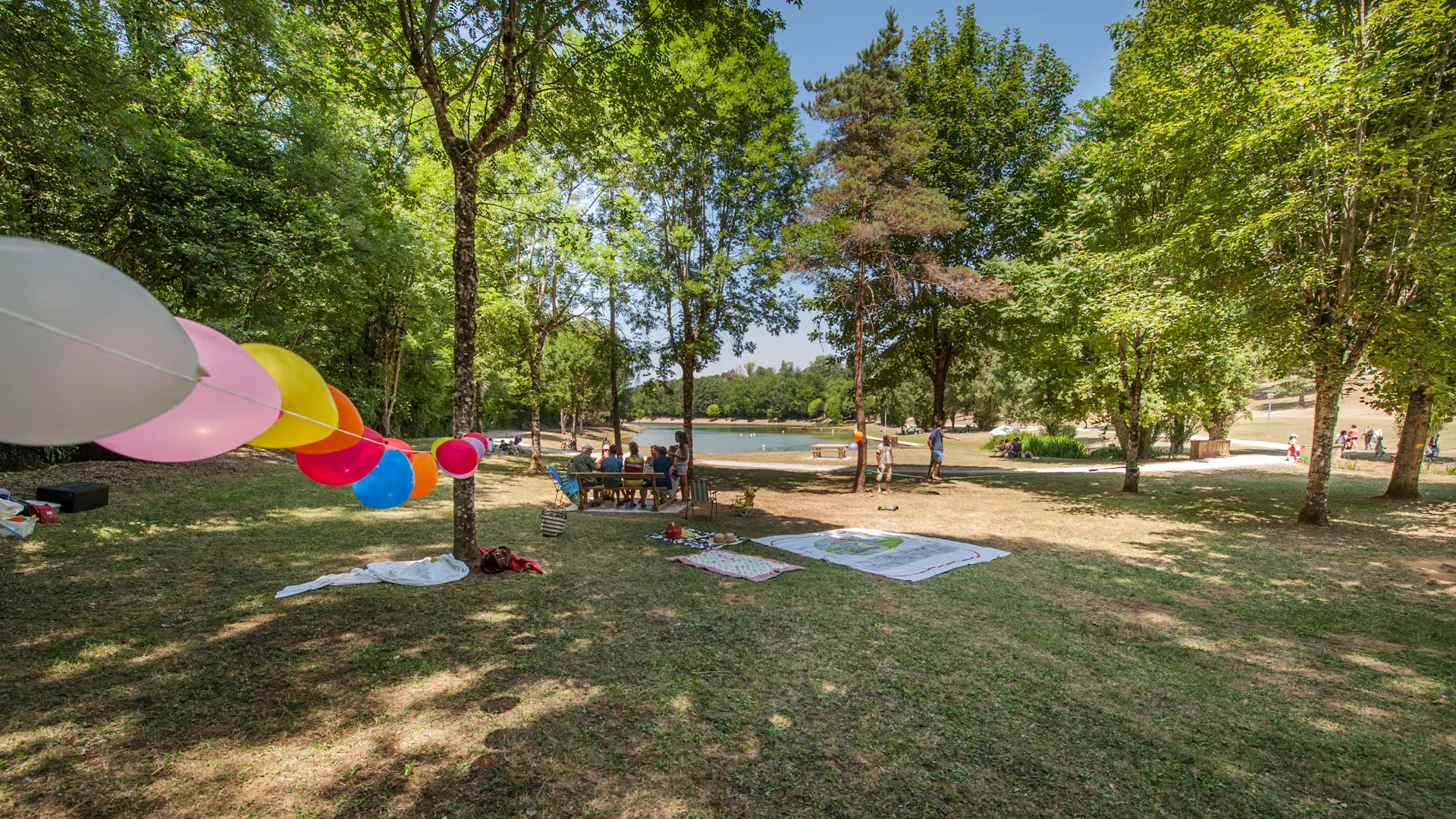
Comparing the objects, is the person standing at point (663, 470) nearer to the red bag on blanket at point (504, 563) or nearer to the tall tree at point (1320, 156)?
the red bag on blanket at point (504, 563)

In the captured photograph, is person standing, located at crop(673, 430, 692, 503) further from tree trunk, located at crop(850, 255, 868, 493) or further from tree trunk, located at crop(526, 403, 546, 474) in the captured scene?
tree trunk, located at crop(526, 403, 546, 474)

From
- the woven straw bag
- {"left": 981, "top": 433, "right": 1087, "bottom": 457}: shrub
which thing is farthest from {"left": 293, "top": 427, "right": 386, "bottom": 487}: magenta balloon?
{"left": 981, "top": 433, "right": 1087, "bottom": 457}: shrub

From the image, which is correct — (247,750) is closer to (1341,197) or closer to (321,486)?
(321,486)

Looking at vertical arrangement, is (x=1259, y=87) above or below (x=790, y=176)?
below

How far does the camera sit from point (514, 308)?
15305 mm

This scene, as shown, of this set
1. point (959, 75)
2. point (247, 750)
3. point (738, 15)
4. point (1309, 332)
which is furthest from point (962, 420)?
point (247, 750)

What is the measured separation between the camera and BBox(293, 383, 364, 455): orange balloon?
387 cm

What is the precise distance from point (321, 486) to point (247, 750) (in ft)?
35.2

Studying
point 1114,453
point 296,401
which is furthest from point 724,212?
point 1114,453

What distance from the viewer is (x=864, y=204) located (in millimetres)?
13992

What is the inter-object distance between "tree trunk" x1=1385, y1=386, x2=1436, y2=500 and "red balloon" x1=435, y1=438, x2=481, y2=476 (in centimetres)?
1876

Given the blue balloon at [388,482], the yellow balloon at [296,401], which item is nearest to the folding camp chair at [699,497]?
the blue balloon at [388,482]

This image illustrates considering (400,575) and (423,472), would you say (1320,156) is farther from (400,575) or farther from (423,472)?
(400,575)

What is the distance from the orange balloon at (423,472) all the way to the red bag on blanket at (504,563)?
178cm
